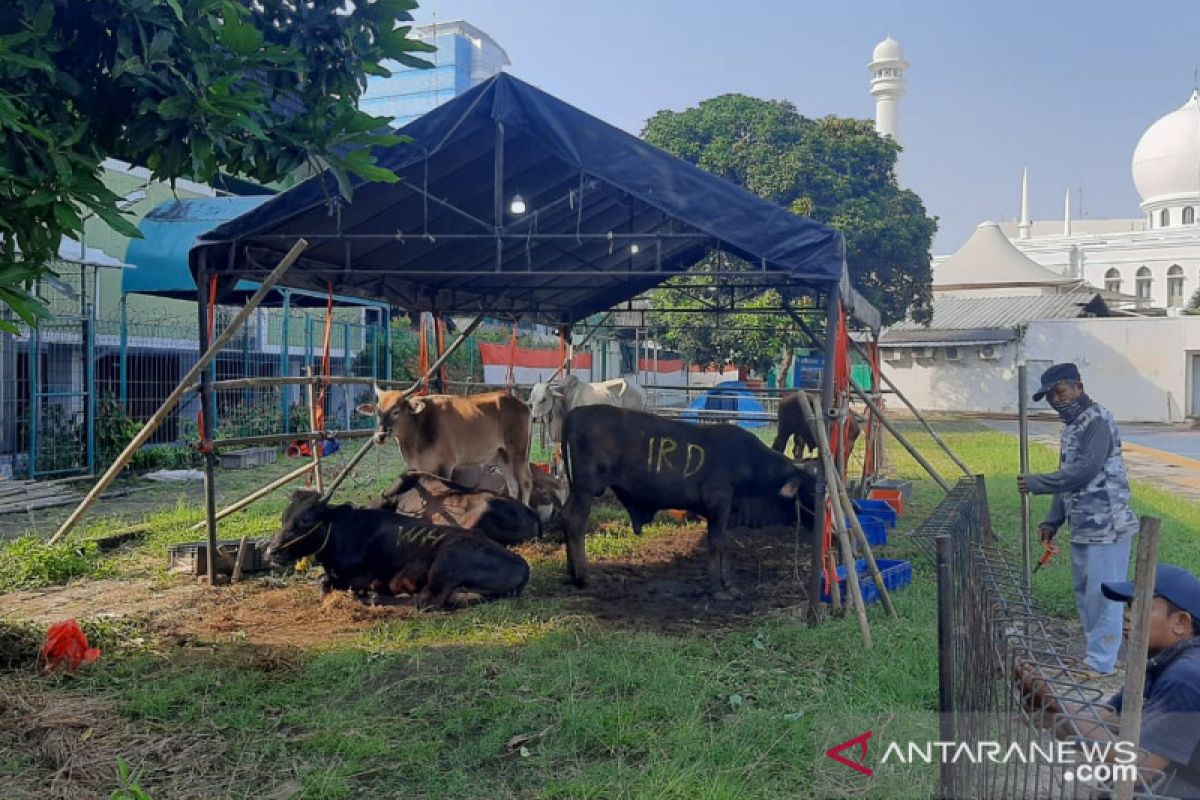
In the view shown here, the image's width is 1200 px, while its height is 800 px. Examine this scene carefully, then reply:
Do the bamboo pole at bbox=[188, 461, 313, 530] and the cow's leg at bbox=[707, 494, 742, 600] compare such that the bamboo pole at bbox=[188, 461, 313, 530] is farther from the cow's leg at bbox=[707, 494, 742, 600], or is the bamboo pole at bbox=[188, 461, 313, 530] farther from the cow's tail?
the cow's leg at bbox=[707, 494, 742, 600]

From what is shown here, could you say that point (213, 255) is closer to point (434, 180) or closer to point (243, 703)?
point (434, 180)

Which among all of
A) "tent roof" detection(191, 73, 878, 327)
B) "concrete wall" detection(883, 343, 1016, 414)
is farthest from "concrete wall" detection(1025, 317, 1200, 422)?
"tent roof" detection(191, 73, 878, 327)

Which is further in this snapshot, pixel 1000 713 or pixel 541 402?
pixel 541 402

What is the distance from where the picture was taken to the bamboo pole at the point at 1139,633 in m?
2.38

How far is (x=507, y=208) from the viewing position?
9.21 metres

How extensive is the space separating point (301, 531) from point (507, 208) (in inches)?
146

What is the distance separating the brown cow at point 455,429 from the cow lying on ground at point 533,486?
0.12 m

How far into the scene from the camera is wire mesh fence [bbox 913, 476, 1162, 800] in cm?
289

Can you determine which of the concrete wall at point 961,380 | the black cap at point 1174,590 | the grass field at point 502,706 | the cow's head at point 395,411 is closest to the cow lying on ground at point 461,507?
the cow's head at point 395,411

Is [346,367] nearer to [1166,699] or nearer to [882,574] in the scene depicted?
[882,574]

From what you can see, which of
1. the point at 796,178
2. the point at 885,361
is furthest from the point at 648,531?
the point at 885,361

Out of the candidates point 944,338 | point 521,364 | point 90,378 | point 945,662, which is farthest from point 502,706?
point 944,338

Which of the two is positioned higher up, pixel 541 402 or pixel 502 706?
pixel 541 402

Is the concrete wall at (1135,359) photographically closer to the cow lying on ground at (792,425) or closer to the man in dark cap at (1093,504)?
the cow lying on ground at (792,425)
